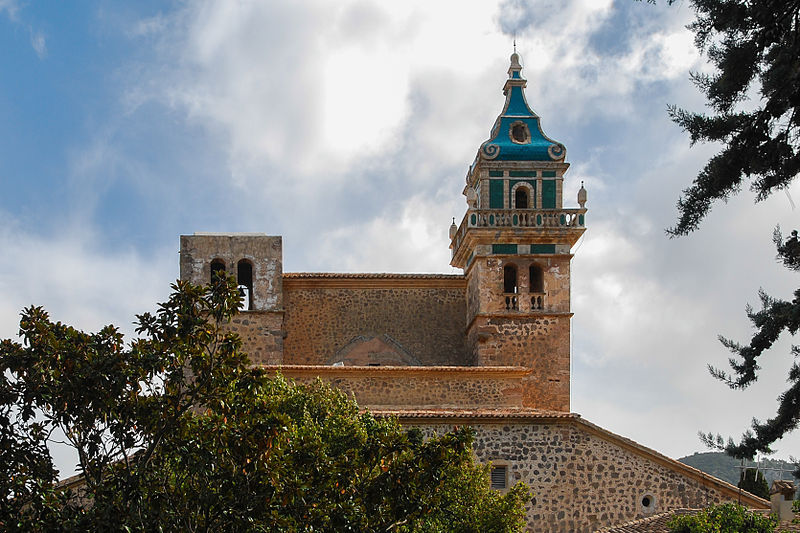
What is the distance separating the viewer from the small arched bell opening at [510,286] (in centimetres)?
2916

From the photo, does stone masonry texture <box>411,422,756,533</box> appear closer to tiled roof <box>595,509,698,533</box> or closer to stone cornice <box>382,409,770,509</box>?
stone cornice <box>382,409,770,509</box>

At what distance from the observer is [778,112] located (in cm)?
942

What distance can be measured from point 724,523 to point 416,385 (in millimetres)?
10035

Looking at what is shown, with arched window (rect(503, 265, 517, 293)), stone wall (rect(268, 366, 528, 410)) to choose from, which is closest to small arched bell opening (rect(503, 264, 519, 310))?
arched window (rect(503, 265, 517, 293))

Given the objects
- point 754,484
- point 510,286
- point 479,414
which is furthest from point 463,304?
point 754,484

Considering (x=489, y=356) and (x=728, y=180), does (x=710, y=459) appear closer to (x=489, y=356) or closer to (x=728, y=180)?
(x=489, y=356)

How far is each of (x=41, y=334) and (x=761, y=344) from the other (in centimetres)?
738

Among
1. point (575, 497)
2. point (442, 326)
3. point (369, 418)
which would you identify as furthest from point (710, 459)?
point (369, 418)

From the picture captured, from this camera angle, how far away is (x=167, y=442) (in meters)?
11.1

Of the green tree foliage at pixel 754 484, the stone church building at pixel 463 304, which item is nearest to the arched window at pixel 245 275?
the stone church building at pixel 463 304

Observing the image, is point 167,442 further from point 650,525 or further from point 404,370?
point 404,370

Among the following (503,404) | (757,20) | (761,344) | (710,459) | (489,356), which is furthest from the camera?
(710,459)

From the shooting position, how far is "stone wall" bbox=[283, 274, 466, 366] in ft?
98.2

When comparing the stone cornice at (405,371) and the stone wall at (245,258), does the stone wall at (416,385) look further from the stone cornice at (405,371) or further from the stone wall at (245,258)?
the stone wall at (245,258)
